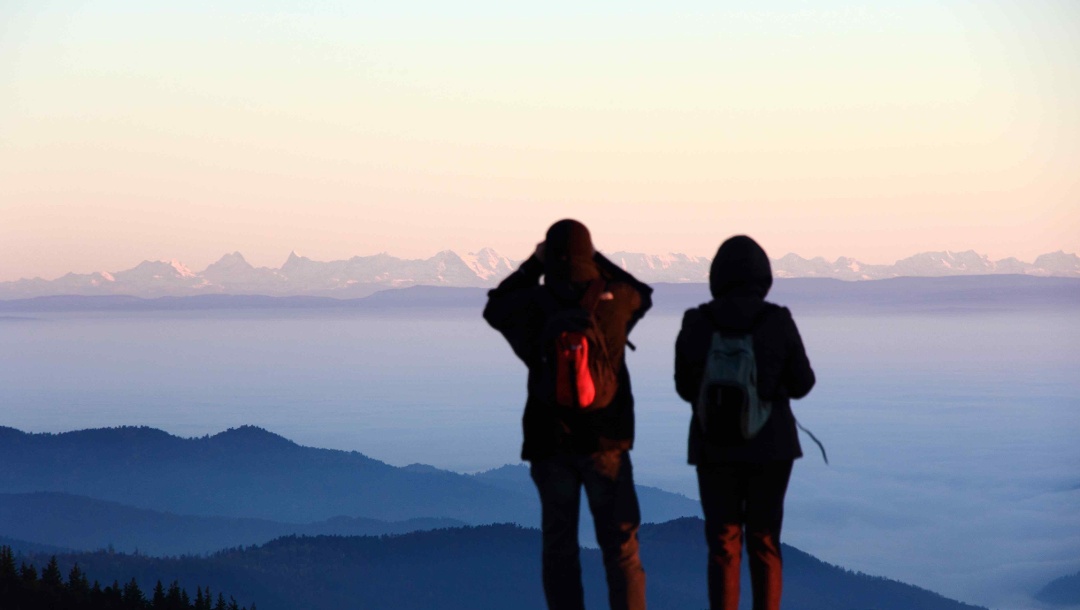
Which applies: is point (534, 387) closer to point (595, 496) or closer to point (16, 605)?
point (595, 496)

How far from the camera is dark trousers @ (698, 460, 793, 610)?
7488 mm

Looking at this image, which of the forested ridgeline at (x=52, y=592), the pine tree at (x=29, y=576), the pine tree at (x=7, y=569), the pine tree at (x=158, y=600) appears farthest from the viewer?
the pine tree at (x=158, y=600)

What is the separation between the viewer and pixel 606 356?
7.51 meters

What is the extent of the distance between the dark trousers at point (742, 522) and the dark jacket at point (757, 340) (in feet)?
0.36

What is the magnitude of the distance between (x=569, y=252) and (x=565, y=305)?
1.24 ft

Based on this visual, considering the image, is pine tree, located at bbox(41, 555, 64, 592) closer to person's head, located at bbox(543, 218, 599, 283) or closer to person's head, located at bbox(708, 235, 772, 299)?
person's head, located at bbox(543, 218, 599, 283)

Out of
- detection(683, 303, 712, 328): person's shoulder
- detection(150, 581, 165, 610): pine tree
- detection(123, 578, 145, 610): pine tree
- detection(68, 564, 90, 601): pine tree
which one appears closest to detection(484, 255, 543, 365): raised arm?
detection(683, 303, 712, 328): person's shoulder

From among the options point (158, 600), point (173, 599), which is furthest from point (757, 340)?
point (173, 599)

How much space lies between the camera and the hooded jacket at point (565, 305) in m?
7.50

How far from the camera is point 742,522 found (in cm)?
764

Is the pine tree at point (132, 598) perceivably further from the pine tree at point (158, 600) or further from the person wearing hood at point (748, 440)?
the person wearing hood at point (748, 440)

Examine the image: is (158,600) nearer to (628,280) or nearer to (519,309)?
(519,309)

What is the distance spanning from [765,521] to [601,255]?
211cm

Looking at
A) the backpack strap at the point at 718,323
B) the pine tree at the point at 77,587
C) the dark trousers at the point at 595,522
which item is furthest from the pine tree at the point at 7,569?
the backpack strap at the point at 718,323
